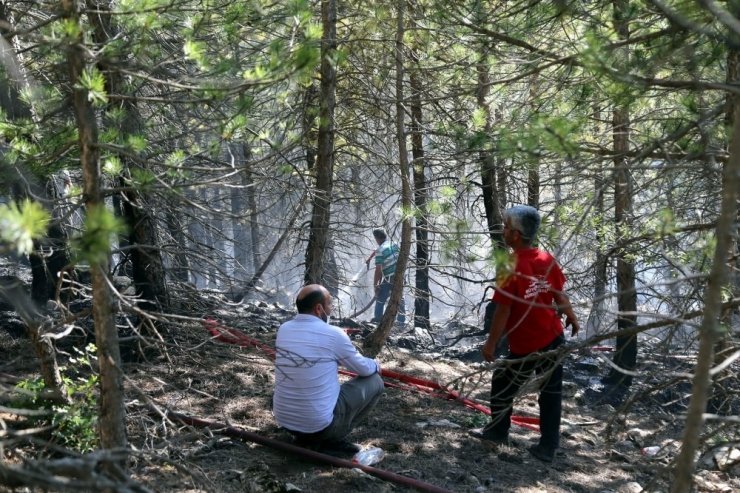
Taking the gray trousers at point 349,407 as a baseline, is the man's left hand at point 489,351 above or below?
above

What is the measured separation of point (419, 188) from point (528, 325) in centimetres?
404

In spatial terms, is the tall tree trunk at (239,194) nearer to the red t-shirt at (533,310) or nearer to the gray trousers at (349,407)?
the gray trousers at (349,407)

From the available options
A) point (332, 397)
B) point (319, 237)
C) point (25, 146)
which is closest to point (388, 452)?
point (332, 397)

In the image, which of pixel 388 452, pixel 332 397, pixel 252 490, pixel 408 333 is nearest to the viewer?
pixel 252 490

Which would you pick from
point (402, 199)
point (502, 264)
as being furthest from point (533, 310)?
point (402, 199)

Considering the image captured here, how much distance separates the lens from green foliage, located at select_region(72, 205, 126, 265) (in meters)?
2.82

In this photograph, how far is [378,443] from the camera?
6.18 m

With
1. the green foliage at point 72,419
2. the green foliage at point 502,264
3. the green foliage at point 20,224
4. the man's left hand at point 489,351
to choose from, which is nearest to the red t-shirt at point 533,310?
the man's left hand at point 489,351

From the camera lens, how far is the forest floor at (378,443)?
4.81 metres

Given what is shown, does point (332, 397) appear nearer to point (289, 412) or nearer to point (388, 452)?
point (289, 412)

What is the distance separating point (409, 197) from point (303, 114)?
1.51 meters

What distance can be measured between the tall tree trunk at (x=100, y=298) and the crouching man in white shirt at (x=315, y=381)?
63.6 inches

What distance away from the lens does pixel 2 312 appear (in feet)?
31.0

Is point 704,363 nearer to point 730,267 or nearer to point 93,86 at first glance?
point 730,267
